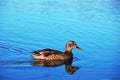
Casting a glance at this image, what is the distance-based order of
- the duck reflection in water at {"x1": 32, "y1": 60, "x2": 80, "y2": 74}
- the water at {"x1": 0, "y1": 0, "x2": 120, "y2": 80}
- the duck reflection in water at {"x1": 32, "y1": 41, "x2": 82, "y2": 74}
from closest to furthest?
the water at {"x1": 0, "y1": 0, "x2": 120, "y2": 80}, the duck reflection in water at {"x1": 32, "y1": 60, "x2": 80, "y2": 74}, the duck reflection in water at {"x1": 32, "y1": 41, "x2": 82, "y2": 74}

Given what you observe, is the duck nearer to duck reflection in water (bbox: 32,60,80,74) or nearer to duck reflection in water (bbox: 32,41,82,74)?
duck reflection in water (bbox: 32,41,82,74)

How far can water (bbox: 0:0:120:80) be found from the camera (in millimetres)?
13789

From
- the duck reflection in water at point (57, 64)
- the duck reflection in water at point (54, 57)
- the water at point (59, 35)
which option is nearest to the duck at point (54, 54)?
the duck reflection in water at point (54, 57)

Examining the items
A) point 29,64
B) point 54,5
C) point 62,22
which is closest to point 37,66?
point 29,64

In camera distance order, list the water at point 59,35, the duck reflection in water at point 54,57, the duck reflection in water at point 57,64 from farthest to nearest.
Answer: the duck reflection in water at point 54,57
the duck reflection in water at point 57,64
the water at point 59,35

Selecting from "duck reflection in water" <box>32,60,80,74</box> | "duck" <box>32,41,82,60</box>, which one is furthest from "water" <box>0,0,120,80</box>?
"duck" <box>32,41,82,60</box>

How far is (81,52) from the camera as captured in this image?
54.3 ft

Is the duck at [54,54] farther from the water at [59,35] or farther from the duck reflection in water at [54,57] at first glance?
the water at [59,35]

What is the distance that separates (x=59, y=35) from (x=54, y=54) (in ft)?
13.3

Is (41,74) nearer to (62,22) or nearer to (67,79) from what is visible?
(67,79)

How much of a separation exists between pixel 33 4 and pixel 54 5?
1.52m

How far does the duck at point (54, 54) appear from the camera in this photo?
15.2 m

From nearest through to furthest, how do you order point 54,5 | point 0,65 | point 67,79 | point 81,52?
1. point 67,79
2. point 0,65
3. point 81,52
4. point 54,5

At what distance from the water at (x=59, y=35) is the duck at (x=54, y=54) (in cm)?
31
